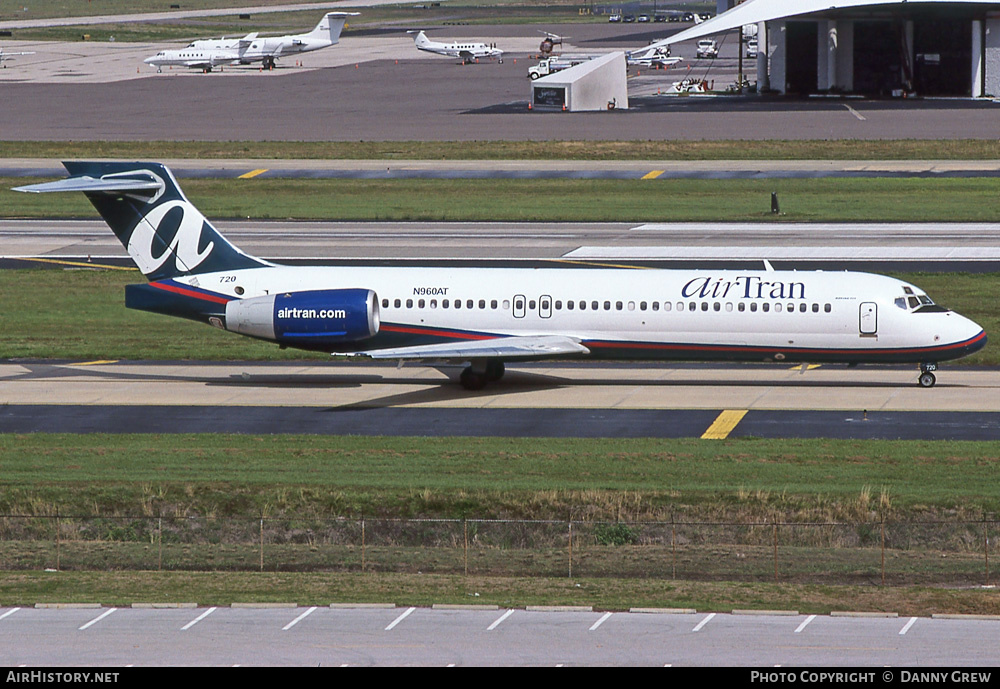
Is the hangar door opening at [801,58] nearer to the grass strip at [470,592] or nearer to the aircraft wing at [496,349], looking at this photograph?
the aircraft wing at [496,349]

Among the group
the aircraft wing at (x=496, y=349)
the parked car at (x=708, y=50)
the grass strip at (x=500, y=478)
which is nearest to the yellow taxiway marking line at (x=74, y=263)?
the aircraft wing at (x=496, y=349)

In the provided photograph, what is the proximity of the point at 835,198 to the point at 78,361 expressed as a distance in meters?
45.4

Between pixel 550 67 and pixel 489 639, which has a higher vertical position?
pixel 550 67

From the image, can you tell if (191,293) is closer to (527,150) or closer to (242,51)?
(527,150)

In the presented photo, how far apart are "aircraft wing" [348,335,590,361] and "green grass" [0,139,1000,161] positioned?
51983mm

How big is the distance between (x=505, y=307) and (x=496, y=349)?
1.80 meters

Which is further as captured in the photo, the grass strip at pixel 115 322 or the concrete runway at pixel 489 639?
the grass strip at pixel 115 322

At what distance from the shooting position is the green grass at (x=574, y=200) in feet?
243

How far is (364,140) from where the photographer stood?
327ft

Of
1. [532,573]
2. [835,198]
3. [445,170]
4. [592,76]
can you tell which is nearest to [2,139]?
[445,170]

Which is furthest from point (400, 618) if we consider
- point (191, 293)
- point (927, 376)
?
point (927, 376)

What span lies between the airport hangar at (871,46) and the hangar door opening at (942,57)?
8 centimetres

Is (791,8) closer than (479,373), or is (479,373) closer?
(479,373)

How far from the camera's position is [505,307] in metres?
41.9
